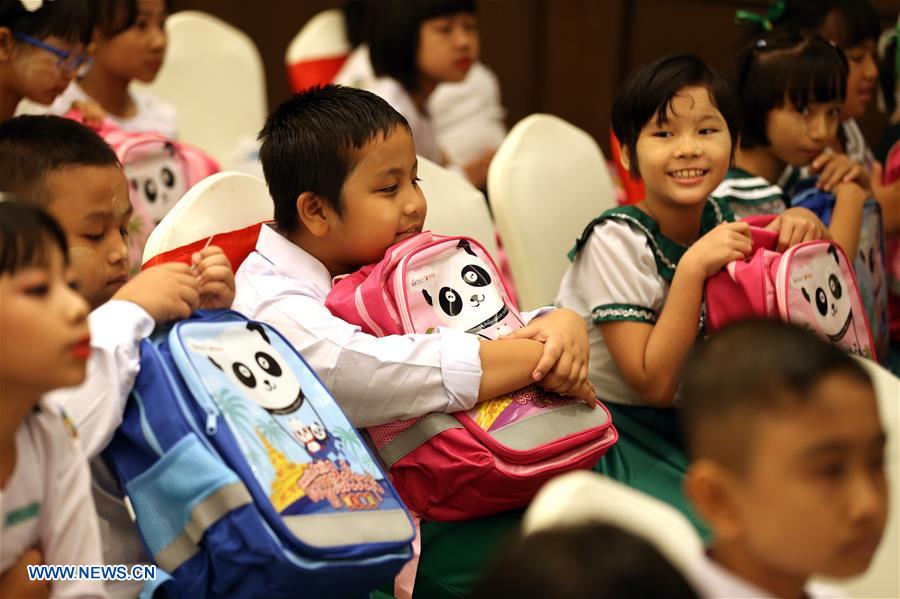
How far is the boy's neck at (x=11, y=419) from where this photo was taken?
1244 mm

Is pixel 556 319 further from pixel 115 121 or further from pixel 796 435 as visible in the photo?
pixel 115 121

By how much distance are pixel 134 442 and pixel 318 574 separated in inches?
11.5

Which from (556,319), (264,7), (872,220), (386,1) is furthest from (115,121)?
(264,7)

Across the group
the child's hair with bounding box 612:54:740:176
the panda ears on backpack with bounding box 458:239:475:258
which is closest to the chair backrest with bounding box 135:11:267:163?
the child's hair with bounding box 612:54:740:176

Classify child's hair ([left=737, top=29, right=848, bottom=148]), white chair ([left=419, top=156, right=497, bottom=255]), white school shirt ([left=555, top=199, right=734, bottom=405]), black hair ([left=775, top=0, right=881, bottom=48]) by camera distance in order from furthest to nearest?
black hair ([left=775, top=0, right=881, bottom=48])
child's hair ([left=737, top=29, right=848, bottom=148])
white chair ([left=419, top=156, right=497, bottom=255])
white school shirt ([left=555, top=199, right=734, bottom=405])

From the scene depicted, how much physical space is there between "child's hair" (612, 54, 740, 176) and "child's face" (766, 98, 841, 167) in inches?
12.4

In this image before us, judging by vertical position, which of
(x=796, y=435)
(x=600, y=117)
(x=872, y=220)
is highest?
(x=796, y=435)

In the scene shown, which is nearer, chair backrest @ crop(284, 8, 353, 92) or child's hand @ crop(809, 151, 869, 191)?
child's hand @ crop(809, 151, 869, 191)

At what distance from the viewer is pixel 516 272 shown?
2434 mm

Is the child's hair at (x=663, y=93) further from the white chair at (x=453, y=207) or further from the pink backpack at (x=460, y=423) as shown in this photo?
the pink backpack at (x=460, y=423)

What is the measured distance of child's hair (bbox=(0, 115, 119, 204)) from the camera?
1706 mm

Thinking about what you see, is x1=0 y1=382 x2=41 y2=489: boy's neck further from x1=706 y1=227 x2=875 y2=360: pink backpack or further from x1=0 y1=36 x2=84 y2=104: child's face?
x1=0 y1=36 x2=84 y2=104: child's face

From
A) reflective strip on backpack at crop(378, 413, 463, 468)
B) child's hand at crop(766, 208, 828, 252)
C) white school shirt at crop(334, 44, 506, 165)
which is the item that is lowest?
white school shirt at crop(334, 44, 506, 165)

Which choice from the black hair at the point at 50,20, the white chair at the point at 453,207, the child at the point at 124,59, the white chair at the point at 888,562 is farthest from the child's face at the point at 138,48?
the white chair at the point at 888,562
